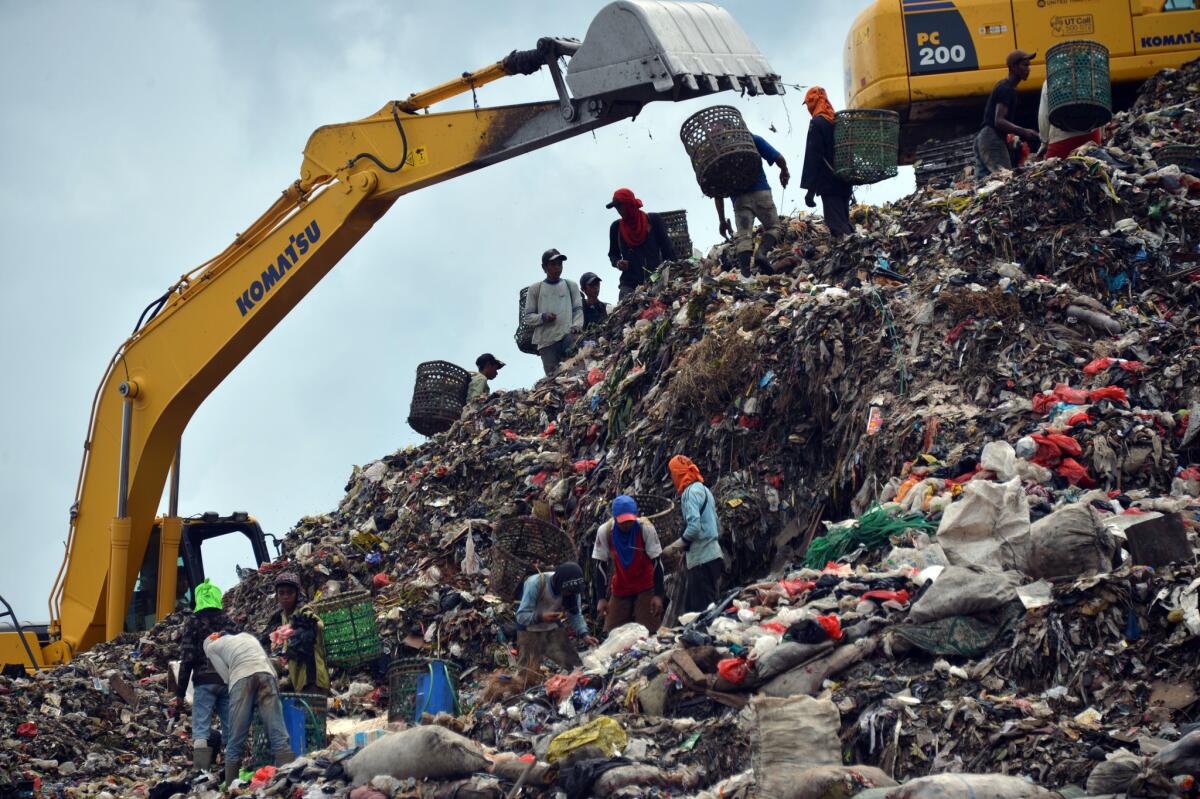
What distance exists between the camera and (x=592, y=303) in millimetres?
15898

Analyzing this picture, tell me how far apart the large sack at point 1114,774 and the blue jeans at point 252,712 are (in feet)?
16.6

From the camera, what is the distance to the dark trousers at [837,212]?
13.3m

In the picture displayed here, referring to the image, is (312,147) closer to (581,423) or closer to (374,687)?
(581,423)

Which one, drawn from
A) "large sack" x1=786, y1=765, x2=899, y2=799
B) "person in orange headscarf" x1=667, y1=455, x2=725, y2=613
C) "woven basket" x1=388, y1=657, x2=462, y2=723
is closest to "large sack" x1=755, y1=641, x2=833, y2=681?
"large sack" x1=786, y1=765, x2=899, y2=799

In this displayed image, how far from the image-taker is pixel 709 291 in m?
12.9

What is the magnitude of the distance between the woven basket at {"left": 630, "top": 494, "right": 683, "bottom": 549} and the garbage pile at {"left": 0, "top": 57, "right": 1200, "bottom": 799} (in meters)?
0.32

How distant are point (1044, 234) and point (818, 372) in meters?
2.20

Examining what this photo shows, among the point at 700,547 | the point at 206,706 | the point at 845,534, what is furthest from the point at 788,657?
the point at 206,706

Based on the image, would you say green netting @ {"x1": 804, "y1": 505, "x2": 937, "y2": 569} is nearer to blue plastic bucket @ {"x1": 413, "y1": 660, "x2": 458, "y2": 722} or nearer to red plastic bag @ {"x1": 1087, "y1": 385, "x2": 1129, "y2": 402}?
red plastic bag @ {"x1": 1087, "y1": 385, "x2": 1129, "y2": 402}

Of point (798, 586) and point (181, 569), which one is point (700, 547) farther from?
point (181, 569)

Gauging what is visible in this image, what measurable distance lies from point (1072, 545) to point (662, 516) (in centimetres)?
379

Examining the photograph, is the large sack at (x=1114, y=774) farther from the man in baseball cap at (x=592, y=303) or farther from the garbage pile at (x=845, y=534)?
the man in baseball cap at (x=592, y=303)

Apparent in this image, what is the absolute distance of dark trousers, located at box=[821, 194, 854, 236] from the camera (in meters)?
13.3

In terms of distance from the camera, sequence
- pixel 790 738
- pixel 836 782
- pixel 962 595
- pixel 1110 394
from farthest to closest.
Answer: pixel 1110 394 < pixel 962 595 < pixel 790 738 < pixel 836 782
